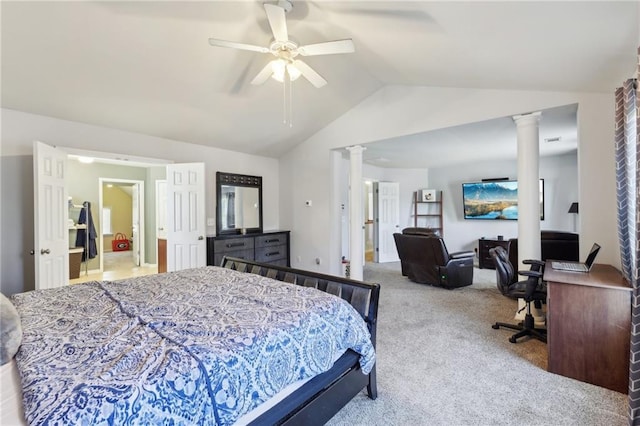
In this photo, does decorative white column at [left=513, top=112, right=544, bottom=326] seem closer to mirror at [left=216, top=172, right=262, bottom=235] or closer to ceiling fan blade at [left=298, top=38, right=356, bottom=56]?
ceiling fan blade at [left=298, top=38, right=356, bottom=56]

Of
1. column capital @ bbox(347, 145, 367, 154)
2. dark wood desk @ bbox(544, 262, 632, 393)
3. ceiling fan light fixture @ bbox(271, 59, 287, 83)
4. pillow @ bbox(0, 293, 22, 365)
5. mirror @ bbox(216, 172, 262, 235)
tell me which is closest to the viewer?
pillow @ bbox(0, 293, 22, 365)

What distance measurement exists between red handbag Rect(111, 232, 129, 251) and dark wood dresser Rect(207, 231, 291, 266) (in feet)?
20.1

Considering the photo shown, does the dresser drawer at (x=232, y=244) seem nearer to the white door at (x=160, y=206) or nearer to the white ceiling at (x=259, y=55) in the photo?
the white ceiling at (x=259, y=55)

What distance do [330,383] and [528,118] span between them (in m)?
3.44


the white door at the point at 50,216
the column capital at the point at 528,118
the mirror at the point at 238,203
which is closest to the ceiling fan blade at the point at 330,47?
the column capital at the point at 528,118

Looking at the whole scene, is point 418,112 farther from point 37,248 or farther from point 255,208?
point 37,248

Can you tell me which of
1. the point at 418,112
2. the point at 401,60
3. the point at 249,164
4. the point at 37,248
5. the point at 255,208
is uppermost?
the point at 401,60

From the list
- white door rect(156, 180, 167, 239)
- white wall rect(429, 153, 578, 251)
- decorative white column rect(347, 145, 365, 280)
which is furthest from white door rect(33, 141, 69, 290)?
white wall rect(429, 153, 578, 251)

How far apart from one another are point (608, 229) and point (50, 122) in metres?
6.10

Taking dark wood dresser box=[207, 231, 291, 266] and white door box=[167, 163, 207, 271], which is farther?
dark wood dresser box=[207, 231, 291, 266]

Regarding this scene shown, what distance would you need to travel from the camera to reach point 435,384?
2232 mm

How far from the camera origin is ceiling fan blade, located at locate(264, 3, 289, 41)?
6.61 ft

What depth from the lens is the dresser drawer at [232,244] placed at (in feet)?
15.5

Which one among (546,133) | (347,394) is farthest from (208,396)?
(546,133)
